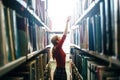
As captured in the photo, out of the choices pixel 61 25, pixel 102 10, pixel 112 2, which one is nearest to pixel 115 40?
pixel 112 2

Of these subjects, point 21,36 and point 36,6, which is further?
point 36,6

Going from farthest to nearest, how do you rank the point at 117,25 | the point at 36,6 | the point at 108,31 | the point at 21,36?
1. the point at 36,6
2. the point at 21,36
3. the point at 108,31
4. the point at 117,25

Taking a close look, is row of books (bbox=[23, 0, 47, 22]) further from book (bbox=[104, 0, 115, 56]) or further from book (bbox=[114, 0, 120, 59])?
book (bbox=[114, 0, 120, 59])

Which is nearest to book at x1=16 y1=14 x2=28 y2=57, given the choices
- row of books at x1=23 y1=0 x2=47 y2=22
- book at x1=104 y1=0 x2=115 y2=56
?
row of books at x1=23 y1=0 x2=47 y2=22

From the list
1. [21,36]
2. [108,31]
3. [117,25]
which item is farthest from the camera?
[21,36]

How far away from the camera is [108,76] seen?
4.22 ft

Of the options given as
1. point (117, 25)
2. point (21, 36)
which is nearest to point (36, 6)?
point (21, 36)

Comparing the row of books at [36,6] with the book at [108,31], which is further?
→ the row of books at [36,6]

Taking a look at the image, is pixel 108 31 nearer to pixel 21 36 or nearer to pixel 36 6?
pixel 21 36

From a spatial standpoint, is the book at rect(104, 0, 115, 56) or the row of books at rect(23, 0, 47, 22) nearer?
the book at rect(104, 0, 115, 56)

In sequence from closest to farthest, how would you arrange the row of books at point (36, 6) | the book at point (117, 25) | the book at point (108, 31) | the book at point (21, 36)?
the book at point (117, 25) → the book at point (108, 31) → the book at point (21, 36) → the row of books at point (36, 6)

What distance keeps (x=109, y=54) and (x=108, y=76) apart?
245 millimetres

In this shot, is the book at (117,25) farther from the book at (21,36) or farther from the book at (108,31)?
the book at (21,36)

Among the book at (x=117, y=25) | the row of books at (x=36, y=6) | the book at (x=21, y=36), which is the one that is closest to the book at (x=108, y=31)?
the book at (x=117, y=25)
